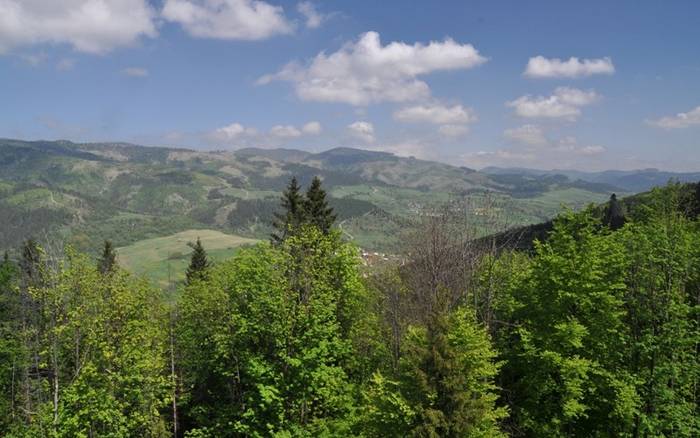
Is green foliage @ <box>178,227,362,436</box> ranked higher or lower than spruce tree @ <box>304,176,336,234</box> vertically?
lower

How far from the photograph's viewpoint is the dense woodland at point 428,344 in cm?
2375

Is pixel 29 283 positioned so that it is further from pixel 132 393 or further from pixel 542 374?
pixel 542 374

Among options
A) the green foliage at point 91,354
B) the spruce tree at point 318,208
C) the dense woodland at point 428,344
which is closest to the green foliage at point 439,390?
the dense woodland at point 428,344

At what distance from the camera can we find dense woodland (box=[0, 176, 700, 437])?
77.9 feet

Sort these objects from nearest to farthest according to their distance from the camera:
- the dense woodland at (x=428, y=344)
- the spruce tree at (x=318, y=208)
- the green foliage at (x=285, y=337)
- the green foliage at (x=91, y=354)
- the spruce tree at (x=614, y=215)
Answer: the dense woodland at (x=428, y=344) → the green foliage at (x=91, y=354) → the green foliage at (x=285, y=337) → the spruce tree at (x=318, y=208) → the spruce tree at (x=614, y=215)

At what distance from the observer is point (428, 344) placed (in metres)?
22.3

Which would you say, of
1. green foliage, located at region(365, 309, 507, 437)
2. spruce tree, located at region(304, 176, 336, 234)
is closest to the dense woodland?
green foliage, located at region(365, 309, 507, 437)

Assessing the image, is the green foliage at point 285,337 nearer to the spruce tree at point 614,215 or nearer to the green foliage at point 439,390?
the green foliage at point 439,390

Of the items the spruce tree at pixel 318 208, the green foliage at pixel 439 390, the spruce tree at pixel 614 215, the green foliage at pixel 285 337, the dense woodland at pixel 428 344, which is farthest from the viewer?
the spruce tree at pixel 614 215

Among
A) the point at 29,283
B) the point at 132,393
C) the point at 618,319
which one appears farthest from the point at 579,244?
the point at 29,283

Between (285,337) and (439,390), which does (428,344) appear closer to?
(439,390)

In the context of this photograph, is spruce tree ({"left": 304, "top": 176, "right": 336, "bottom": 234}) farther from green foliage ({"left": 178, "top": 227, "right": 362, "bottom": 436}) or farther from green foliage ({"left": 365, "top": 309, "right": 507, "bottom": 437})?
green foliage ({"left": 365, "top": 309, "right": 507, "bottom": 437})

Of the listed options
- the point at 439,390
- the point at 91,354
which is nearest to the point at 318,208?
the point at 91,354

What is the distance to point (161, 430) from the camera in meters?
32.6
